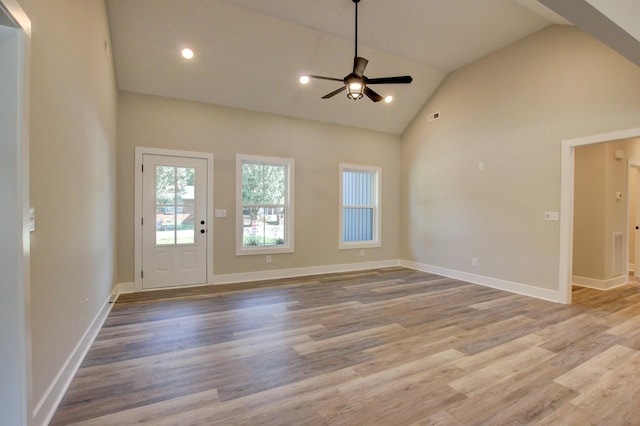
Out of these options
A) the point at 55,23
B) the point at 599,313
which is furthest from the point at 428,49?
the point at 55,23

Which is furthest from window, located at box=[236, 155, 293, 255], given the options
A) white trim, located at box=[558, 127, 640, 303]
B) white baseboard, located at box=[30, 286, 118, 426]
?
white trim, located at box=[558, 127, 640, 303]

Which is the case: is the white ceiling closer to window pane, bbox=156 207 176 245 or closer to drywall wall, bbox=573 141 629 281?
window pane, bbox=156 207 176 245

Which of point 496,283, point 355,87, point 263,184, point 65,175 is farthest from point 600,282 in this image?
point 65,175

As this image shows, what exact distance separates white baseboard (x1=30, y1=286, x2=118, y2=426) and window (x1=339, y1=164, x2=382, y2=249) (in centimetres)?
432

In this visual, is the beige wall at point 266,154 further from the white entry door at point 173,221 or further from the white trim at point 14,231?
the white trim at point 14,231

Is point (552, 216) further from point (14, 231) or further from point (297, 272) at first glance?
point (14, 231)

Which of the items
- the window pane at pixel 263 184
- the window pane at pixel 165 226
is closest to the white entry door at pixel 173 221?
the window pane at pixel 165 226

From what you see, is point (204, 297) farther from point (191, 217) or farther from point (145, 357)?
point (145, 357)

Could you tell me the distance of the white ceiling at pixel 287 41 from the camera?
3807 mm

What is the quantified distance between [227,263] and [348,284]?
2122 millimetres

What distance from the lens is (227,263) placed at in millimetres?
5176

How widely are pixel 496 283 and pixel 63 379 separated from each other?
5462 millimetres

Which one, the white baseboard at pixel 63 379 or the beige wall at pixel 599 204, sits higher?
the beige wall at pixel 599 204

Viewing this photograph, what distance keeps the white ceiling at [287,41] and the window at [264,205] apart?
102 centimetres
